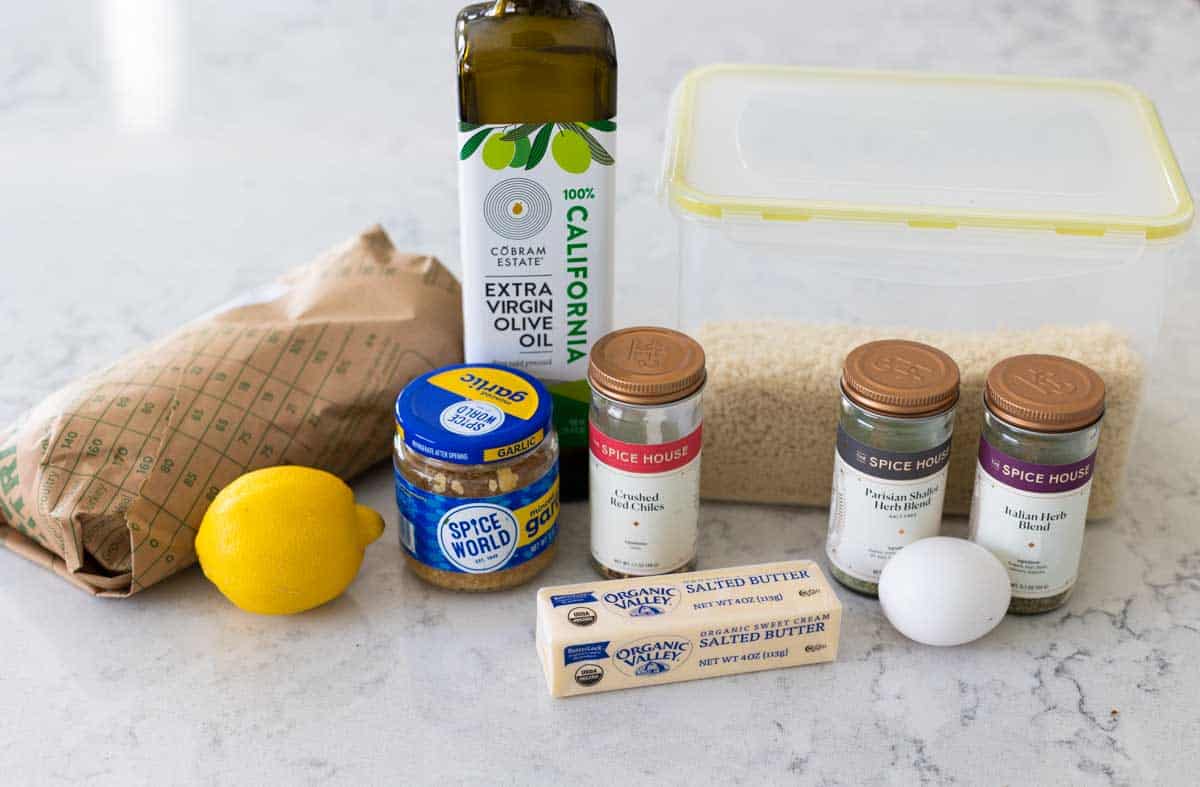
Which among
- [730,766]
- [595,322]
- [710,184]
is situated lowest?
[730,766]

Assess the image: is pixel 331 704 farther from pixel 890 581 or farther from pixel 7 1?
pixel 7 1

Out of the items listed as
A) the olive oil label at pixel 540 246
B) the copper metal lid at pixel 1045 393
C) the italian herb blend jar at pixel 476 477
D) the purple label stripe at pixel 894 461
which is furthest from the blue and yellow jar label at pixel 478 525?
the copper metal lid at pixel 1045 393

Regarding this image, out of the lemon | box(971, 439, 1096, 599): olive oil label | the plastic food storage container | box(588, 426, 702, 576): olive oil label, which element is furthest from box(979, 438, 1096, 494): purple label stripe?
the lemon

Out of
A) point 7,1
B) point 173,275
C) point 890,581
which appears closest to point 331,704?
point 890,581

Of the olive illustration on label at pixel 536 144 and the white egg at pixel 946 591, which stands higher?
the olive illustration on label at pixel 536 144

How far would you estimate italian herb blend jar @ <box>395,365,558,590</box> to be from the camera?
96 cm

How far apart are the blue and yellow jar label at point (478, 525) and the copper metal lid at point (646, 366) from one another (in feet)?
0.30

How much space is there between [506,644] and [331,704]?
0.43 feet

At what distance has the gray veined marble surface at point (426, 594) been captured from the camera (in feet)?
2.95

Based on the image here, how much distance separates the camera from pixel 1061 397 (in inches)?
36.7

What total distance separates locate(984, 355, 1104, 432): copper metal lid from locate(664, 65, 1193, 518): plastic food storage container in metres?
0.08

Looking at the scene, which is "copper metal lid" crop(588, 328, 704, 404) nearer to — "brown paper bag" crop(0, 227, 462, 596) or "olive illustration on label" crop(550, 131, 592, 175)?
"olive illustration on label" crop(550, 131, 592, 175)

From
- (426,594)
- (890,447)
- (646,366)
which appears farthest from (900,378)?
(426,594)

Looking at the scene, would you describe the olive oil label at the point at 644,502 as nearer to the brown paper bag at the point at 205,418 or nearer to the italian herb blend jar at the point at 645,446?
the italian herb blend jar at the point at 645,446
